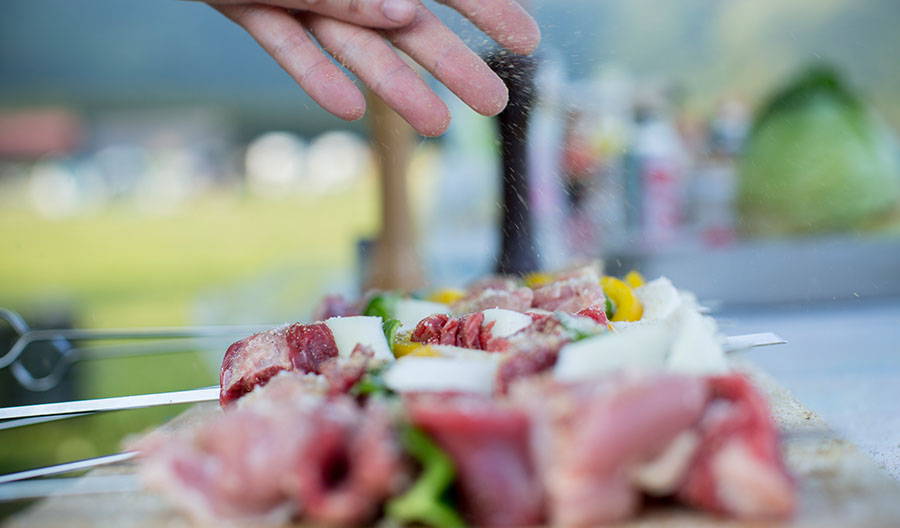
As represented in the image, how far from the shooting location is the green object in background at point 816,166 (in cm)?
339

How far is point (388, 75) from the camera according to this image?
2.19 metres

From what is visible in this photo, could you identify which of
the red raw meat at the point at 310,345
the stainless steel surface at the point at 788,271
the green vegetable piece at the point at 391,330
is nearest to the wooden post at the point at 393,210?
the stainless steel surface at the point at 788,271

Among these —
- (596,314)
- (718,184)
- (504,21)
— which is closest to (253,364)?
(596,314)

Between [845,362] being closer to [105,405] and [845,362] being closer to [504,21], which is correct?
[504,21]

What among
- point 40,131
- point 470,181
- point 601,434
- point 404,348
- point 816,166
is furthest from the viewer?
point 40,131

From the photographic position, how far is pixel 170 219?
1204 centimetres

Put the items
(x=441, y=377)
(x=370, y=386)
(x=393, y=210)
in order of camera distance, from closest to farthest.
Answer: (x=441, y=377), (x=370, y=386), (x=393, y=210)

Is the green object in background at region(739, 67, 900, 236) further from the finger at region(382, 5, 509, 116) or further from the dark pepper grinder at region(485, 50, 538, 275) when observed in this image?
the finger at region(382, 5, 509, 116)

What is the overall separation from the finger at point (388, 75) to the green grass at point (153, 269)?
5.73 ft

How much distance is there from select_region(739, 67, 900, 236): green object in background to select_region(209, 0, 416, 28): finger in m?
2.03

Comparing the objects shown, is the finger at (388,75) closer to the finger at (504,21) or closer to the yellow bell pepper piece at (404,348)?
the finger at (504,21)

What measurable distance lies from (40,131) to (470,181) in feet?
Answer: 23.0

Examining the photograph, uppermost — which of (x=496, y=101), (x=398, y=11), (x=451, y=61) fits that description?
(x=398, y=11)

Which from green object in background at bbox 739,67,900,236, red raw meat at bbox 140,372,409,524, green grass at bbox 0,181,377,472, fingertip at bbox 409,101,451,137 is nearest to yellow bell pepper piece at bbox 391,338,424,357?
red raw meat at bbox 140,372,409,524
